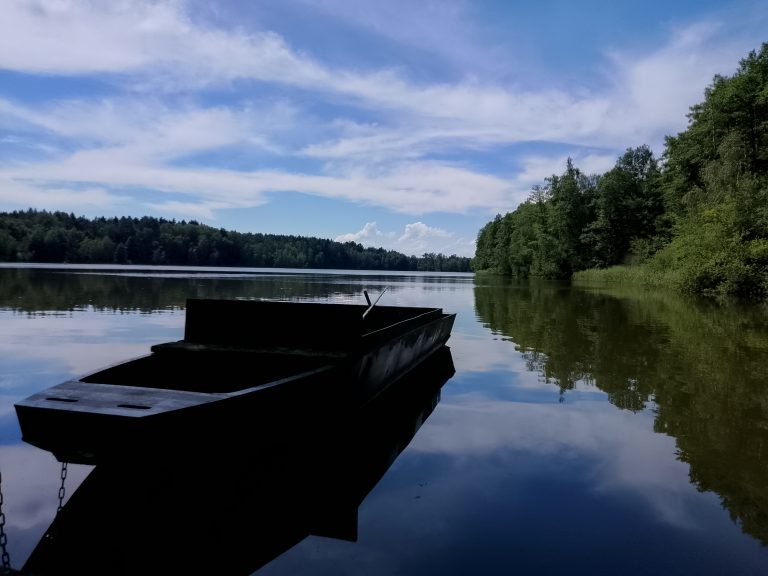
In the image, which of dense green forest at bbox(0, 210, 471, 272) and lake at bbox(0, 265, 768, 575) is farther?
dense green forest at bbox(0, 210, 471, 272)

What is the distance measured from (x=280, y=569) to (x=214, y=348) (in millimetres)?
3628

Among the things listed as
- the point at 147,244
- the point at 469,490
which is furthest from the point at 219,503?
the point at 147,244

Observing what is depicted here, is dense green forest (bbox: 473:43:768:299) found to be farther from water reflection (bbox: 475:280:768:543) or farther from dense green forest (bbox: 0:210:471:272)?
dense green forest (bbox: 0:210:471:272)

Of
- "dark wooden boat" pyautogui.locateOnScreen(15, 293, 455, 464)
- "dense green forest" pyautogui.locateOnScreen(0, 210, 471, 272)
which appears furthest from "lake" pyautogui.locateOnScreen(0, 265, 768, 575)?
"dense green forest" pyautogui.locateOnScreen(0, 210, 471, 272)

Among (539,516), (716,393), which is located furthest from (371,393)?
(716,393)

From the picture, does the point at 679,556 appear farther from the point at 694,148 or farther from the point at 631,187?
the point at 631,187

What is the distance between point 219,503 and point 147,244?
11361cm

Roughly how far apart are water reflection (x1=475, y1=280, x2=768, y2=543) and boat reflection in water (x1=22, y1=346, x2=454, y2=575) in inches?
113

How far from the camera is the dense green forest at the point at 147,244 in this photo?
9519 cm

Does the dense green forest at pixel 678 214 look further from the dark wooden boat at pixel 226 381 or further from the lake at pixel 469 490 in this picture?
the dark wooden boat at pixel 226 381

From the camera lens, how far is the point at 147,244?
108 m

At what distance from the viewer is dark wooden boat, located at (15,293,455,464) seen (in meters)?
3.71

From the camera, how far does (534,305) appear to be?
23.6 meters

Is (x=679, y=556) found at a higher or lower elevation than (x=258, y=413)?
lower
